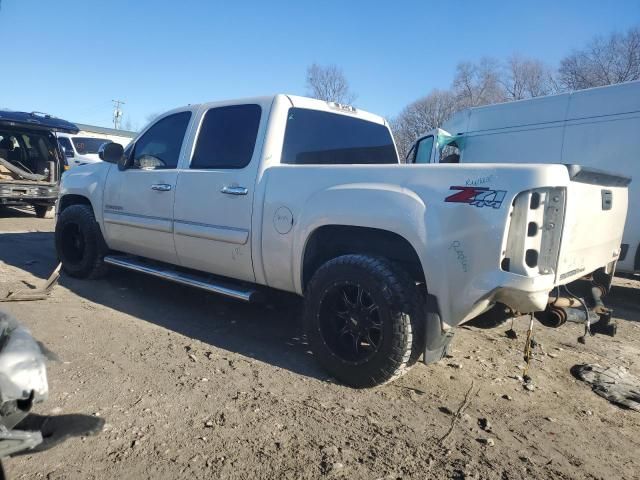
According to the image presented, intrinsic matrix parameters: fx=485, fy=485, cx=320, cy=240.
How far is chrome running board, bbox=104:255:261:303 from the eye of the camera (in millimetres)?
3979

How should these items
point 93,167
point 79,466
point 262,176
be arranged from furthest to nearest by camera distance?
point 93,167
point 262,176
point 79,466

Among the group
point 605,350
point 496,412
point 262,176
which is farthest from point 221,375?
point 605,350

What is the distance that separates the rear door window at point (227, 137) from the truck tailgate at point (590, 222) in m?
2.40

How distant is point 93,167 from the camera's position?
→ 5.63 m

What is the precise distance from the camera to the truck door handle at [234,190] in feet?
12.7

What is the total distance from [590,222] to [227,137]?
2922mm

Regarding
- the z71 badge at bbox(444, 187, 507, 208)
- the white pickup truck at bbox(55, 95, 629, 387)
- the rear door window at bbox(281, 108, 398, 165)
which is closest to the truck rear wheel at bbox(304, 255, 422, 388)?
the white pickup truck at bbox(55, 95, 629, 387)

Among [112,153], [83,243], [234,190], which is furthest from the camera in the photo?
[83,243]

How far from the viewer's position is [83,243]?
566cm

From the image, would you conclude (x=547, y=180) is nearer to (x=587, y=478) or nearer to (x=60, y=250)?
(x=587, y=478)

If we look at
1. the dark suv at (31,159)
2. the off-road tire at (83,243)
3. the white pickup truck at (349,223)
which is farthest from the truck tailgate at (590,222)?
the dark suv at (31,159)

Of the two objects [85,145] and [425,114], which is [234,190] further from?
[425,114]

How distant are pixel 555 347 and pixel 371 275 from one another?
2309 mm

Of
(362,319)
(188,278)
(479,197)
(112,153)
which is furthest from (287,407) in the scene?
(112,153)
